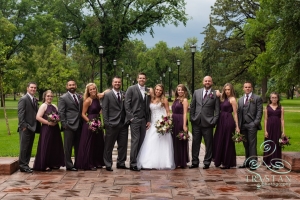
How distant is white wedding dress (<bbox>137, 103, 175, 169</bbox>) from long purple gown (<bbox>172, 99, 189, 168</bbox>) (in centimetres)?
12

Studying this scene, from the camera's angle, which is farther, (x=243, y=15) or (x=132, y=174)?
(x=243, y=15)

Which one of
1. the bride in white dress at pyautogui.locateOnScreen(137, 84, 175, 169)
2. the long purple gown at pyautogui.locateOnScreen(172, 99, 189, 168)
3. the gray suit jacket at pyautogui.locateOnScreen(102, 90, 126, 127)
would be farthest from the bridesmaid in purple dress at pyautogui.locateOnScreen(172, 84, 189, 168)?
the gray suit jacket at pyautogui.locateOnScreen(102, 90, 126, 127)

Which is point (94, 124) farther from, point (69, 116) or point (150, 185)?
point (150, 185)

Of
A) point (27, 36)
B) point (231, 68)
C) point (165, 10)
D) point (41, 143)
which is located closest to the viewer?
point (41, 143)

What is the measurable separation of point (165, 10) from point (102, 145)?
35781 mm

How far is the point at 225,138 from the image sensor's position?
11172mm

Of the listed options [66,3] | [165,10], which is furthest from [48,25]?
[165,10]

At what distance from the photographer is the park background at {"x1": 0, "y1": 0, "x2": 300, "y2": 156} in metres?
25.2

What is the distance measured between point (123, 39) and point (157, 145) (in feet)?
118

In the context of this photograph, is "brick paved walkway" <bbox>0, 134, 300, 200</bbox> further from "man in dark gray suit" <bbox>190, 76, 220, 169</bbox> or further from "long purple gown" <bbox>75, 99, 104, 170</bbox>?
"man in dark gray suit" <bbox>190, 76, 220, 169</bbox>

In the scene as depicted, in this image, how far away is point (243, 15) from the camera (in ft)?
184

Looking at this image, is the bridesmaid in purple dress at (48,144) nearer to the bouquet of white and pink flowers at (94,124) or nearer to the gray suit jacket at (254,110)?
the bouquet of white and pink flowers at (94,124)

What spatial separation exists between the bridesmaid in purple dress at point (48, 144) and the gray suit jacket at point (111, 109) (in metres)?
1.11

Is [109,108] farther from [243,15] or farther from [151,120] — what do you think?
[243,15]
